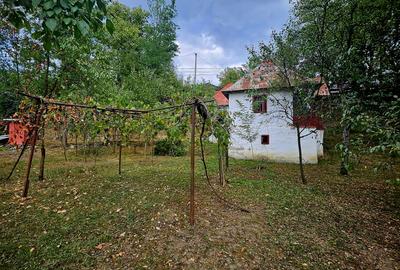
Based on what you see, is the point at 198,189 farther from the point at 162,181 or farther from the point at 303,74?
the point at 303,74

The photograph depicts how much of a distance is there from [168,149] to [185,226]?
11072 millimetres

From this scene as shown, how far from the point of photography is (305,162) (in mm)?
13812

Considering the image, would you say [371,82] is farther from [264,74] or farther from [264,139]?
[264,139]

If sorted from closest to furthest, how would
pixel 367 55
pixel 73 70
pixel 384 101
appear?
pixel 384 101 → pixel 367 55 → pixel 73 70

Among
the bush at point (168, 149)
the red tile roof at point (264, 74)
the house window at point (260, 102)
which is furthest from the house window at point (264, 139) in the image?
the bush at point (168, 149)

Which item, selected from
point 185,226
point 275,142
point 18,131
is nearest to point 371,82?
point 185,226

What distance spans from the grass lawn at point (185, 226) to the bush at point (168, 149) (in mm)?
6361

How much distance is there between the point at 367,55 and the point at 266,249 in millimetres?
3976

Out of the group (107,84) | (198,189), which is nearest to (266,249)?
(198,189)

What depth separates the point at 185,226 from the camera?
5.04 m

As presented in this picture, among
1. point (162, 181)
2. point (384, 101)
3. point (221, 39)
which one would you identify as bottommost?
point (162, 181)

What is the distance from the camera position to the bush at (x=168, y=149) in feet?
50.7

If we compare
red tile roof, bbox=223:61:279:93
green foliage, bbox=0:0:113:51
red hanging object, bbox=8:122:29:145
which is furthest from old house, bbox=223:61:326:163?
green foliage, bbox=0:0:113:51

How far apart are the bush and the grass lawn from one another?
636 centimetres
